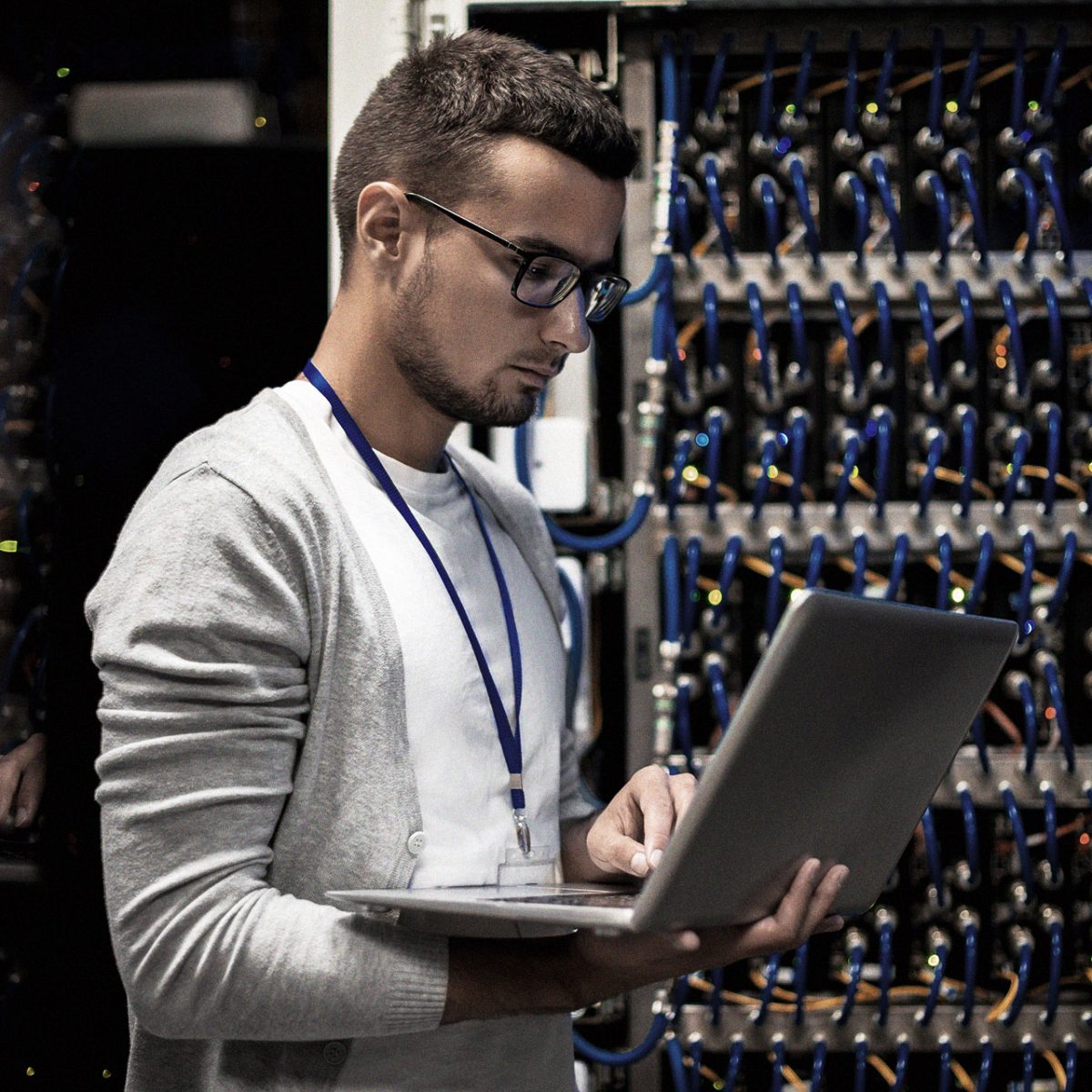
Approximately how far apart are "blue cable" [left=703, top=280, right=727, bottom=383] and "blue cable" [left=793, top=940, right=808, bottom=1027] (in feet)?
2.94

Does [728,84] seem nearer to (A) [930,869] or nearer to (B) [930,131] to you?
(B) [930,131]

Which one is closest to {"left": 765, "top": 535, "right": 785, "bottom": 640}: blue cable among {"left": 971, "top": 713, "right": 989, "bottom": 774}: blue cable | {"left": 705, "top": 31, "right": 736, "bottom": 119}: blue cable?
{"left": 971, "top": 713, "right": 989, "bottom": 774}: blue cable

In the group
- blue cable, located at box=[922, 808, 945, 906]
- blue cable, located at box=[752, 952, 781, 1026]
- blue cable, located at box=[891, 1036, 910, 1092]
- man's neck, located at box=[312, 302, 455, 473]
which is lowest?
blue cable, located at box=[891, 1036, 910, 1092]

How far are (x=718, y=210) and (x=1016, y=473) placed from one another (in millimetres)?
608

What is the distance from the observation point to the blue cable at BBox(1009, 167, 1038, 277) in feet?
6.33

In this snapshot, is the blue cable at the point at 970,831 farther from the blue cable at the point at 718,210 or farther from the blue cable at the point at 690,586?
the blue cable at the point at 718,210

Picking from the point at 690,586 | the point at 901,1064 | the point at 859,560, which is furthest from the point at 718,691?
the point at 901,1064

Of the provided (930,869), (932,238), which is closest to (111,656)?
(930,869)

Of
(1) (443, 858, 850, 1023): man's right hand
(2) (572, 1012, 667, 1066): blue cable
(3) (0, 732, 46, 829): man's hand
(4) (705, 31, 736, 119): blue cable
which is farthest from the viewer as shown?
(4) (705, 31, 736, 119): blue cable

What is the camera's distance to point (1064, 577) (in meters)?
1.92

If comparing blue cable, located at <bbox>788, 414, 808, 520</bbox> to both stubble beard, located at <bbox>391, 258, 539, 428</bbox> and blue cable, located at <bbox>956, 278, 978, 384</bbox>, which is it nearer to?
blue cable, located at <bbox>956, 278, 978, 384</bbox>

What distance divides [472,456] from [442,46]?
0.48 m

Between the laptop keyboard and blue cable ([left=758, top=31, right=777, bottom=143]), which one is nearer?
the laptop keyboard

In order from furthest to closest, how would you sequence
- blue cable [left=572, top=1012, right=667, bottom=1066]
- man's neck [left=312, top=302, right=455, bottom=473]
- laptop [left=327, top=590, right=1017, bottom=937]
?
blue cable [left=572, top=1012, right=667, bottom=1066] → man's neck [left=312, top=302, right=455, bottom=473] → laptop [left=327, top=590, right=1017, bottom=937]
